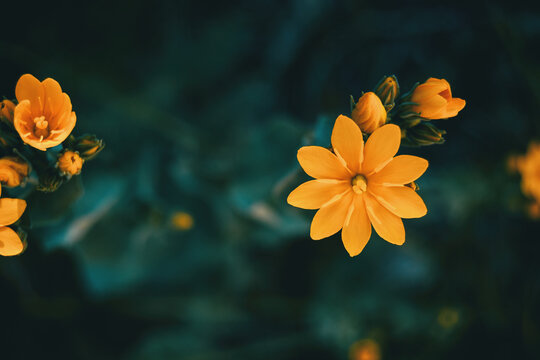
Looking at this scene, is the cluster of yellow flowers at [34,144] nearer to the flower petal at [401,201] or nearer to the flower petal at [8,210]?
the flower petal at [8,210]

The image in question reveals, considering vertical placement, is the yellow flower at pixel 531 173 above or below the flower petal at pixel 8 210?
above

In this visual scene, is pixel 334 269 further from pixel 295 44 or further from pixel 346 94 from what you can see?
pixel 295 44

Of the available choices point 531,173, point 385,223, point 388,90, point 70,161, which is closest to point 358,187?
point 385,223

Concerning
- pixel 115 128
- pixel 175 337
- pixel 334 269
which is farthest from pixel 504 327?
pixel 115 128

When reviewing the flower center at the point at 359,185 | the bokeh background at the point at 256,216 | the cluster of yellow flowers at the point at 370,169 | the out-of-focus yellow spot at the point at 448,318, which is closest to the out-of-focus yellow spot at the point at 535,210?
the bokeh background at the point at 256,216

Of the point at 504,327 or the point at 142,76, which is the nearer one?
the point at 142,76
